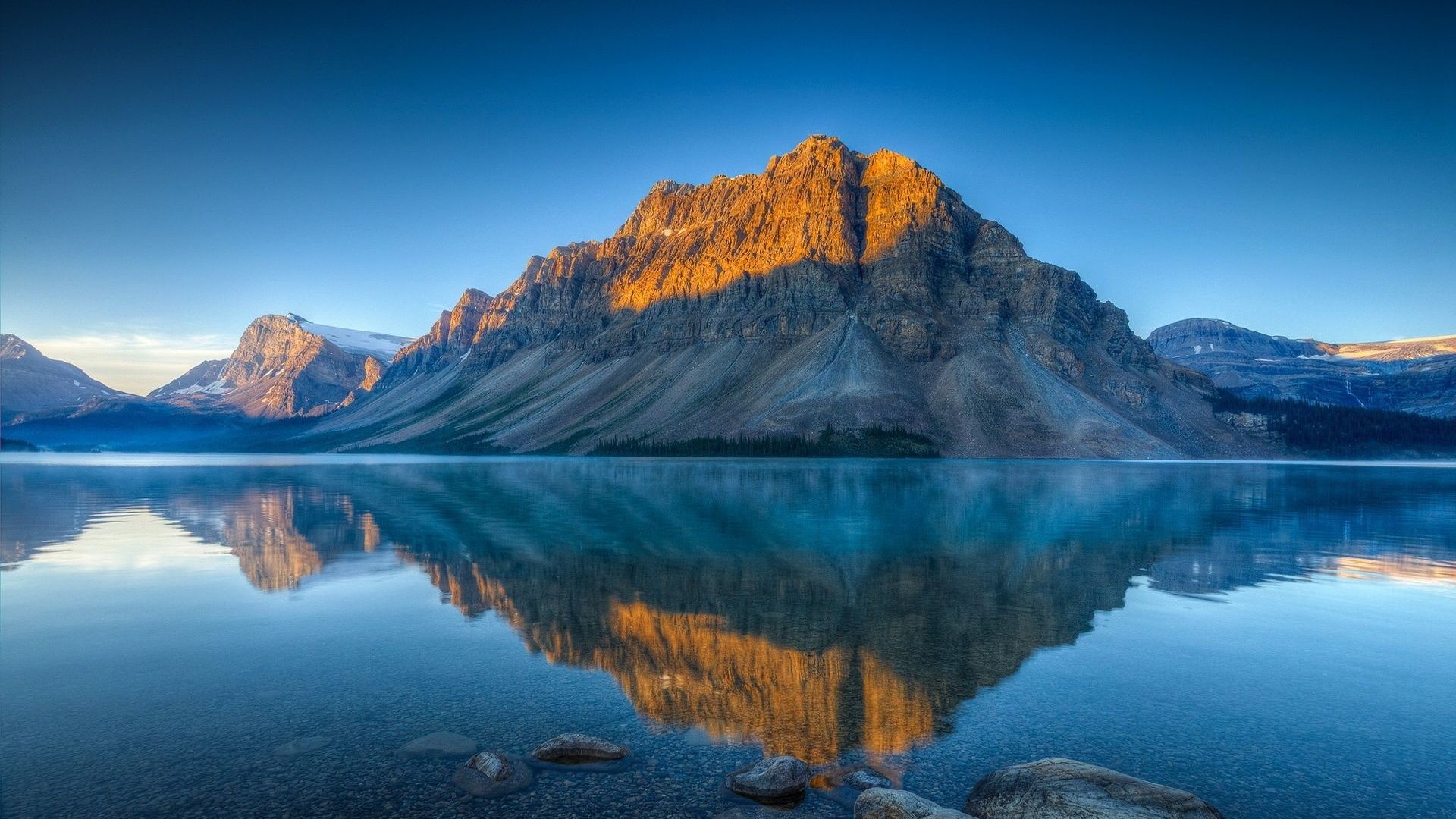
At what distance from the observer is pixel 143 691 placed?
584 inches

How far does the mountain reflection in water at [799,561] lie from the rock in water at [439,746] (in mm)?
3329

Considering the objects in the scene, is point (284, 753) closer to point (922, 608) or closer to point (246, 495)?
point (922, 608)

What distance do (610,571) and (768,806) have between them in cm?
1825

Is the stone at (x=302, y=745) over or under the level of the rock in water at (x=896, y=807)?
under

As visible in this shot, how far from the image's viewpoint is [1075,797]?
30.7 ft

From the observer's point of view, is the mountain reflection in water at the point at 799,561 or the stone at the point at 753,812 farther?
the mountain reflection in water at the point at 799,561

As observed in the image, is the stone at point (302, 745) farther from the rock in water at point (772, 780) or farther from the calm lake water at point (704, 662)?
the rock in water at point (772, 780)

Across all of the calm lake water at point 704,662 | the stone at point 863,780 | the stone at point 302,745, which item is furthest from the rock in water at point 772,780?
the stone at point 302,745

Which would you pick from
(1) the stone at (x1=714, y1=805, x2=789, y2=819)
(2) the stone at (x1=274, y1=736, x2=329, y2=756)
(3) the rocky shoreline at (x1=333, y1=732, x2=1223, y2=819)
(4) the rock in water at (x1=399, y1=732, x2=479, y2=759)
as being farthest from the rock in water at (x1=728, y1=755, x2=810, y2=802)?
(2) the stone at (x1=274, y1=736, x2=329, y2=756)

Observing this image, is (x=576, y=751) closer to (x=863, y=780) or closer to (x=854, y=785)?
(x=854, y=785)

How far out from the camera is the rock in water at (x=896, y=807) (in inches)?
360

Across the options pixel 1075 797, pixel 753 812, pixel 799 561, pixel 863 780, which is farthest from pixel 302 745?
pixel 799 561

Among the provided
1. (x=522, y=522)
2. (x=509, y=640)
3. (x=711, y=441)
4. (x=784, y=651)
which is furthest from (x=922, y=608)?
(x=711, y=441)

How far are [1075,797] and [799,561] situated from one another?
21241 mm
